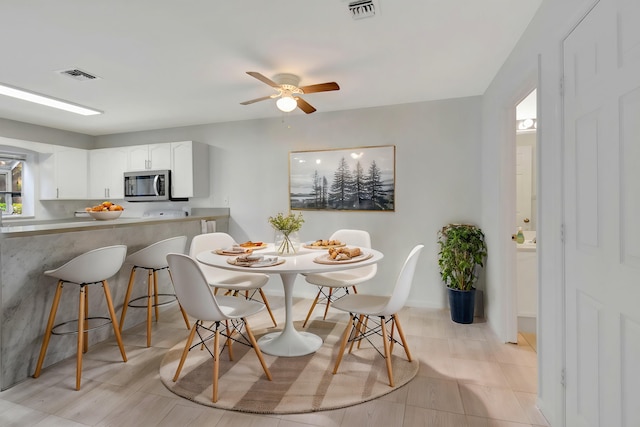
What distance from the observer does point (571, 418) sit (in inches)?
60.1

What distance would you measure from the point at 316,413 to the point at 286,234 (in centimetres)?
122

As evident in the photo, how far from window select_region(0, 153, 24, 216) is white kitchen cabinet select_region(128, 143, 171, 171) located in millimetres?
1532

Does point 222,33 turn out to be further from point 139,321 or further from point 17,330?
point 139,321

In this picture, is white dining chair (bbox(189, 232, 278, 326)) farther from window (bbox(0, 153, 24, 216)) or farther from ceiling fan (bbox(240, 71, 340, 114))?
window (bbox(0, 153, 24, 216))

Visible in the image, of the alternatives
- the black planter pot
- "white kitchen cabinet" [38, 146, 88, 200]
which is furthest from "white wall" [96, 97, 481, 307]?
"white kitchen cabinet" [38, 146, 88, 200]

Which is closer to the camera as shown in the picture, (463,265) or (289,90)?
(289,90)

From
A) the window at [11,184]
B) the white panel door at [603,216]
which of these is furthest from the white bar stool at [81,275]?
the window at [11,184]

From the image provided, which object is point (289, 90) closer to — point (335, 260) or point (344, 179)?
point (344, 179)

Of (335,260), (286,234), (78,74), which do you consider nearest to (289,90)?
(286,234)

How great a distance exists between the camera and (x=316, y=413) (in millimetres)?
1854

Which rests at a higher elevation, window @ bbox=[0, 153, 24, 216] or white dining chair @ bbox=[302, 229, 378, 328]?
window @ bbox=[0, 153, 24, 216]

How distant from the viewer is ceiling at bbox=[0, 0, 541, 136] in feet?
6.23

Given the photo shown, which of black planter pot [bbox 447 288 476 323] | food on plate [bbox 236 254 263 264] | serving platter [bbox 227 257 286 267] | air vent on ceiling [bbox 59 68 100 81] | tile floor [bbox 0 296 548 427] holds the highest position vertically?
air vent on ceiling [bbox 59 68 100 81]

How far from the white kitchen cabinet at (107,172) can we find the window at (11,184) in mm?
850
